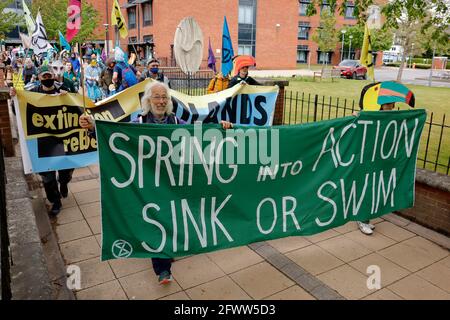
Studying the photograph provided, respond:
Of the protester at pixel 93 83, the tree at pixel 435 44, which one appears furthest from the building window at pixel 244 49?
the protester at pixel 93 83

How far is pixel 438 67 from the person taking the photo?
55250 millimetres

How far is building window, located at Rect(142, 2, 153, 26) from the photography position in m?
40.6

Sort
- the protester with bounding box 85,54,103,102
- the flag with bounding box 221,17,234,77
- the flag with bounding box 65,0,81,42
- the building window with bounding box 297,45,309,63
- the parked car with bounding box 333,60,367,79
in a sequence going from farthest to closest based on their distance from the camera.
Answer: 1. the building window with bounding box 297,45,309,63
2. the parked car with bounding box 333,60,367,79
3. the protester with bounding box 85,54,103,102
4. the flag with bounding box 221,17,234,77
5. the flag with bounding box 65,0,81,42

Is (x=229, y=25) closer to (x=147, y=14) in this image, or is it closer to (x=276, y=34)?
(x=276, y=34)

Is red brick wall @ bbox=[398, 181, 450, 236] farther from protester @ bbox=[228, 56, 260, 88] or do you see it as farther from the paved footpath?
protester @ bbox=[228, 56, 260, 88]

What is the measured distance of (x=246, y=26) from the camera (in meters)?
42.2

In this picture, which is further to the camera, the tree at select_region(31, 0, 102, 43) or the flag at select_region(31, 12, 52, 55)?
the tree at select_region(31, 0, 102, 43)

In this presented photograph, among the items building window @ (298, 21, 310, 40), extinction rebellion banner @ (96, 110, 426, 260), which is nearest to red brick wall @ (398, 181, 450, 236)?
extinction rebellion banner @ (96, 110, 426, 260)

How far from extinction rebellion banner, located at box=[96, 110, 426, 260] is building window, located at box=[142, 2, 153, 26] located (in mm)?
39998

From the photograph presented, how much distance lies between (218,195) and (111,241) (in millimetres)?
1016

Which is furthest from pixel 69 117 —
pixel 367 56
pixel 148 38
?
pixel 148 38

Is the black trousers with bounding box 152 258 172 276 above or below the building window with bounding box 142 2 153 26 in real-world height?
below

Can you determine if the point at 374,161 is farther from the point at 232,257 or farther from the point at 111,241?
the point at 111,241

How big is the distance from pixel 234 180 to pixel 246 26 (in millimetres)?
41377
